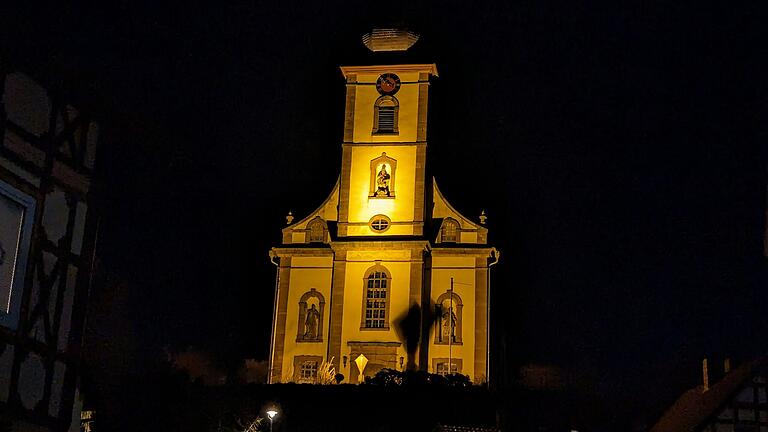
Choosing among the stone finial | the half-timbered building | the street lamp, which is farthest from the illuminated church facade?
the half-timbered building

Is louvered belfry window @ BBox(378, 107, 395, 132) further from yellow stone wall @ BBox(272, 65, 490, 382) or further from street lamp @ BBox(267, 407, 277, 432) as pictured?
street lamp @ BBox(267, 407, 277, 432)

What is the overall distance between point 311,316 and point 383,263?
11.1ft

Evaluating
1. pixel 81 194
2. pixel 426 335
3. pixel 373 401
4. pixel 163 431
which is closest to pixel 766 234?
pixel 81 194

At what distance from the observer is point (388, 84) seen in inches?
1873

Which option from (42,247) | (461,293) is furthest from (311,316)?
(42,247)

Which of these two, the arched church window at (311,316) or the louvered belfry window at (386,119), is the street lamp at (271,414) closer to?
the arched church window at (311,316)

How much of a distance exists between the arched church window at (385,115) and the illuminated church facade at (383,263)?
4cm

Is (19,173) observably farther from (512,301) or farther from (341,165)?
(512,301)

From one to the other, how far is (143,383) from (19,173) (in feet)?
79.5

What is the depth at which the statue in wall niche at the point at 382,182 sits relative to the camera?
46531mm

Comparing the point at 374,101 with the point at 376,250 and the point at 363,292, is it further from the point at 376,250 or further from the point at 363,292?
the point at 363,292

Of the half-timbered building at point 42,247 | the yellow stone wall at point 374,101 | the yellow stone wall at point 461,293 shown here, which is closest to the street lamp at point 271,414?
the yellow stone wall at point 461,293

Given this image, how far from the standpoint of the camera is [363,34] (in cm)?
4881

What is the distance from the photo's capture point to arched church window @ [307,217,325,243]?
154 feet
